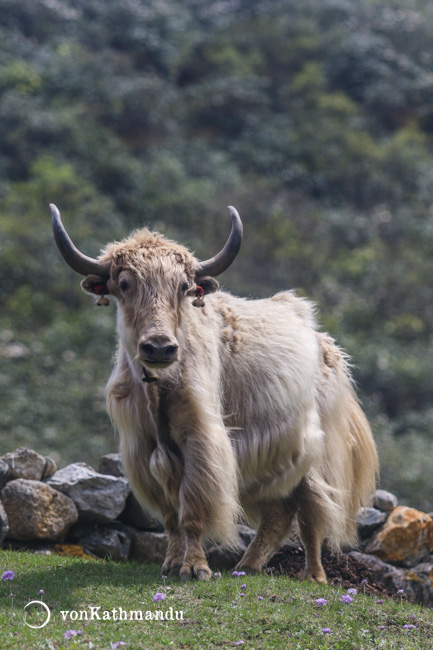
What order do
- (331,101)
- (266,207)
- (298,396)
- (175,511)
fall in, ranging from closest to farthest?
(175,511) → (298,396) → (266,207) → (331,101)

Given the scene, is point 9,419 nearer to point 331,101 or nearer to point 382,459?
point 382,459

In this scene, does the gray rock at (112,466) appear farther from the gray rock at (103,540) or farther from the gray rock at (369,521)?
the gray rock at (369,521)

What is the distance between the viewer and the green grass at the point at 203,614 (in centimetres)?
430

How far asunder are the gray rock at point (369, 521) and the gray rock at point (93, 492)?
2138 millimetres

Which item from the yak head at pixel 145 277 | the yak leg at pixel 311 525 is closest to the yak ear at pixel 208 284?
the yak head at pixel 145 277

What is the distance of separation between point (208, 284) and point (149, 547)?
2471 mm

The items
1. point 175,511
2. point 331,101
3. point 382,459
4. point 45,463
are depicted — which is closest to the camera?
point 175,511

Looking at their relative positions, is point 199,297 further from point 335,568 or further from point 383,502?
point 383,502

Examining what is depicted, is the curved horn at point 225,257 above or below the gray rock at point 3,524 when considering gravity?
above

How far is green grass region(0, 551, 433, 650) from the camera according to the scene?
169 inches

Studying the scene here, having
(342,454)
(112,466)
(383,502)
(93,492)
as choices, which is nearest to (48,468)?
(93,492)

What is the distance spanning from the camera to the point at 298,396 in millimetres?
6566

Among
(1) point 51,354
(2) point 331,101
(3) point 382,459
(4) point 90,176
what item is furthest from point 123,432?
(2) point 331,101

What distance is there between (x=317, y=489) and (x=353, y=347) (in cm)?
1466
